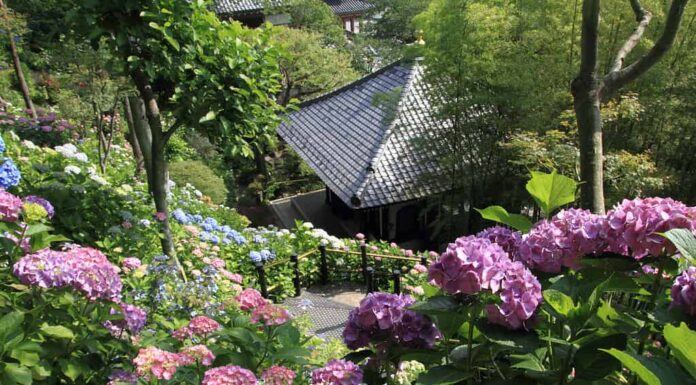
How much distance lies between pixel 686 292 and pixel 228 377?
1045 millimetres

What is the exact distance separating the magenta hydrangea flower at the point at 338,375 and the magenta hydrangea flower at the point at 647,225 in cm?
72

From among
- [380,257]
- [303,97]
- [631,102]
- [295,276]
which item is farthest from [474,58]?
[303,97]

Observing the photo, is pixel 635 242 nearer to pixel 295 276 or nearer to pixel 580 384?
pixel 580 384

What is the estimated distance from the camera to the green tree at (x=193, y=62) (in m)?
3.25

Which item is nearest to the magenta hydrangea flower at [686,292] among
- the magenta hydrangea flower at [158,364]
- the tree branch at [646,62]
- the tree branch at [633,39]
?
the magenta hydrangea flower at [158,364]

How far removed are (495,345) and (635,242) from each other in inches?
16.5

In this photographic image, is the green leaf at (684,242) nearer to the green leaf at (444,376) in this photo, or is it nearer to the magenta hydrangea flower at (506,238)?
the magenta hydrangea flower at (506,238)

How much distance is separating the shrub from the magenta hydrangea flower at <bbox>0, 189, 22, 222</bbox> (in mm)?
8756

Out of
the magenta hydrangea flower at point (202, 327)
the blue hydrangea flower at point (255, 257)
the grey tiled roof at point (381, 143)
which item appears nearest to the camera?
the magenta hydrangea flower at point (202, 327)

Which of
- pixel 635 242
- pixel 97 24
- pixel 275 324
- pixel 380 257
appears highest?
pixel 97 24

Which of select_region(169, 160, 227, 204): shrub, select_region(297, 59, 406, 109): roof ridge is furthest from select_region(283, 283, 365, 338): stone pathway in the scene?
select_region(297, 59, 406, 109): roof ridge

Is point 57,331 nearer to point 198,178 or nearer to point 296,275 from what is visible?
point 296,275

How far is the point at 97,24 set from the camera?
3.27 m

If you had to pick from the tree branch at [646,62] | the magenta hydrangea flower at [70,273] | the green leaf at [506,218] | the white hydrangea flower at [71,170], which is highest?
the tree branch at [646,62]
